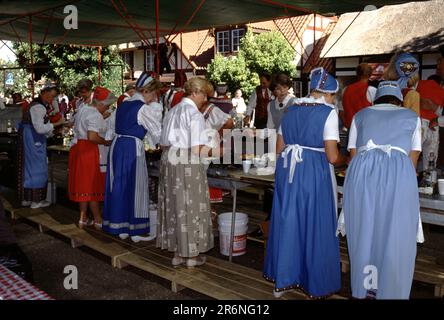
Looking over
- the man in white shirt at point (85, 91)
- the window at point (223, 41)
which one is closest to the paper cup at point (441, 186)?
the man in white shirt at point (85, 91)

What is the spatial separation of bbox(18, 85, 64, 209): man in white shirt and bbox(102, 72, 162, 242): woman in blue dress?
173 centimetres

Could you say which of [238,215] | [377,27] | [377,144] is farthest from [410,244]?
[377,27]

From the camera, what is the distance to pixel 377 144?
2.79 metres

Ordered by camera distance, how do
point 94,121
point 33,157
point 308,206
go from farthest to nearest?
point 33,157 < point 94,121 < point 308,206

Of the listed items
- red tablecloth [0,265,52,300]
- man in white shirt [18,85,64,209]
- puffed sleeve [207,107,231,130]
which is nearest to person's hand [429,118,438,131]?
puffed sleeve [207,107,231,130]

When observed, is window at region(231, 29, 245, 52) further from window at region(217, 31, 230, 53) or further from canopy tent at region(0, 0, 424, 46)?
canopy tent at region(0, 0, 424, 46)

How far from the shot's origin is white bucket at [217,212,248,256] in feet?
13.7

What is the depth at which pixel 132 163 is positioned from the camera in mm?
4469

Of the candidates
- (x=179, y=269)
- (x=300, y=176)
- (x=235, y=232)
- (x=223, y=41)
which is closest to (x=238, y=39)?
(x=223, y=41)

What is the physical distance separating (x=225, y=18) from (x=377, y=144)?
21.6 feet

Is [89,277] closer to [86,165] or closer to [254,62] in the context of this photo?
[86,165]

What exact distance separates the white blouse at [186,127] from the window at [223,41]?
750 inches

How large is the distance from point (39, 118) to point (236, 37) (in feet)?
55.7

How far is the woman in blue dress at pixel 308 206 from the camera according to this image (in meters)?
3.07
